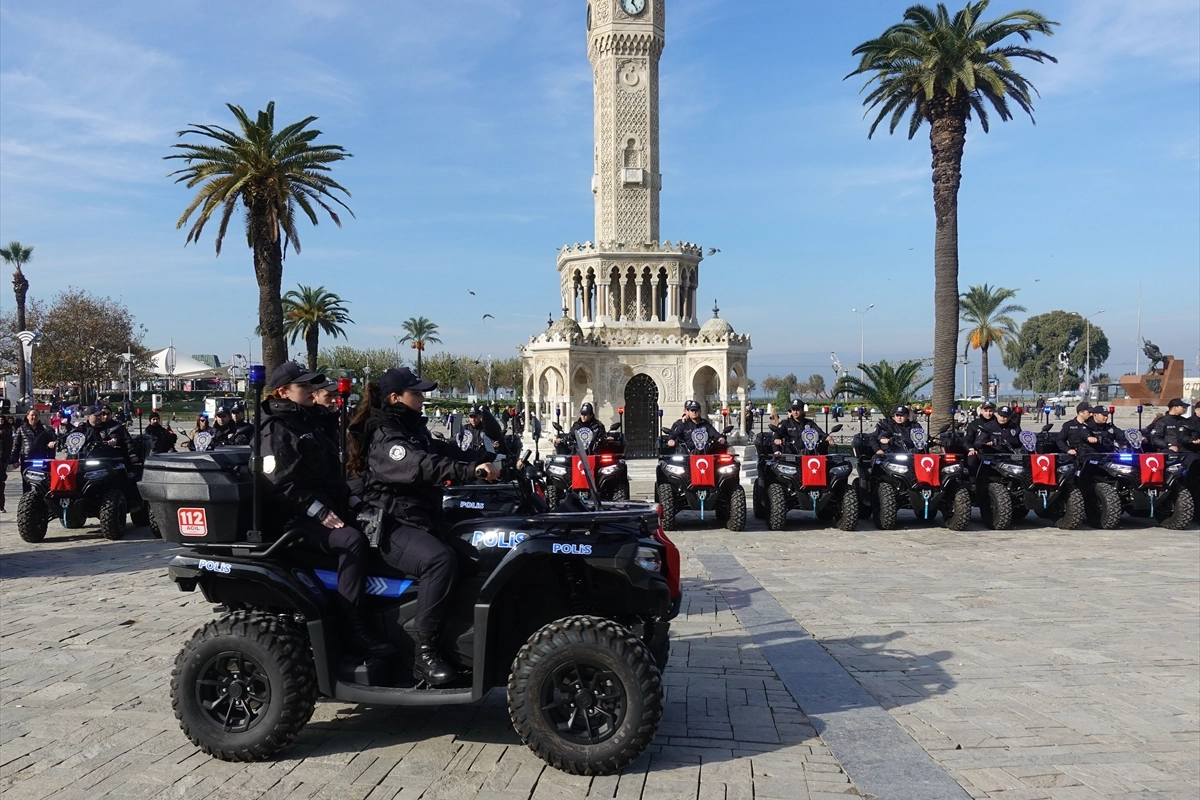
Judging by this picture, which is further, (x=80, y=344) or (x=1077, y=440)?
(x=80, y=344)

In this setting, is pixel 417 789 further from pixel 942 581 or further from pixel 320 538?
pixel 942 581

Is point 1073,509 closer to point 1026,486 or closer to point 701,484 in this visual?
point 1026,486

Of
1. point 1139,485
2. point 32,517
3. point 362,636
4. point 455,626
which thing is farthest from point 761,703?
point 32,517

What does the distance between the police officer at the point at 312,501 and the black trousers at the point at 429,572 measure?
0.81ft

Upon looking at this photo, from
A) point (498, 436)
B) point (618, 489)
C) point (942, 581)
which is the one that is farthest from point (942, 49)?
point (498, 436)

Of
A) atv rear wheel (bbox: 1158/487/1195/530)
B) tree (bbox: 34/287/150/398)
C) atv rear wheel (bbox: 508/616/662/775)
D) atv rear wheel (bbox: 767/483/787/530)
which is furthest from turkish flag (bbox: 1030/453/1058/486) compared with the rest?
tree (bbox: 34/287/150/398)

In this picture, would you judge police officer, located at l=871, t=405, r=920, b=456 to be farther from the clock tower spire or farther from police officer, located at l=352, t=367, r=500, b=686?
the clock tower spire

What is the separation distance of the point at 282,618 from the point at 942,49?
23.1 m

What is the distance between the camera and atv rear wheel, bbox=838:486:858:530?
44.0 ft

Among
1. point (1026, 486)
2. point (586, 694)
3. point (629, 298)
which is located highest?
point (629, 298)

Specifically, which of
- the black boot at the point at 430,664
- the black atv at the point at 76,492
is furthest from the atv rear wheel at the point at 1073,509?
the black atv at the point at 76,492

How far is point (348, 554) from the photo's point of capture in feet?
15.1

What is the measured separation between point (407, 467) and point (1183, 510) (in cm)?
1306

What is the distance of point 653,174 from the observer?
134 feet
